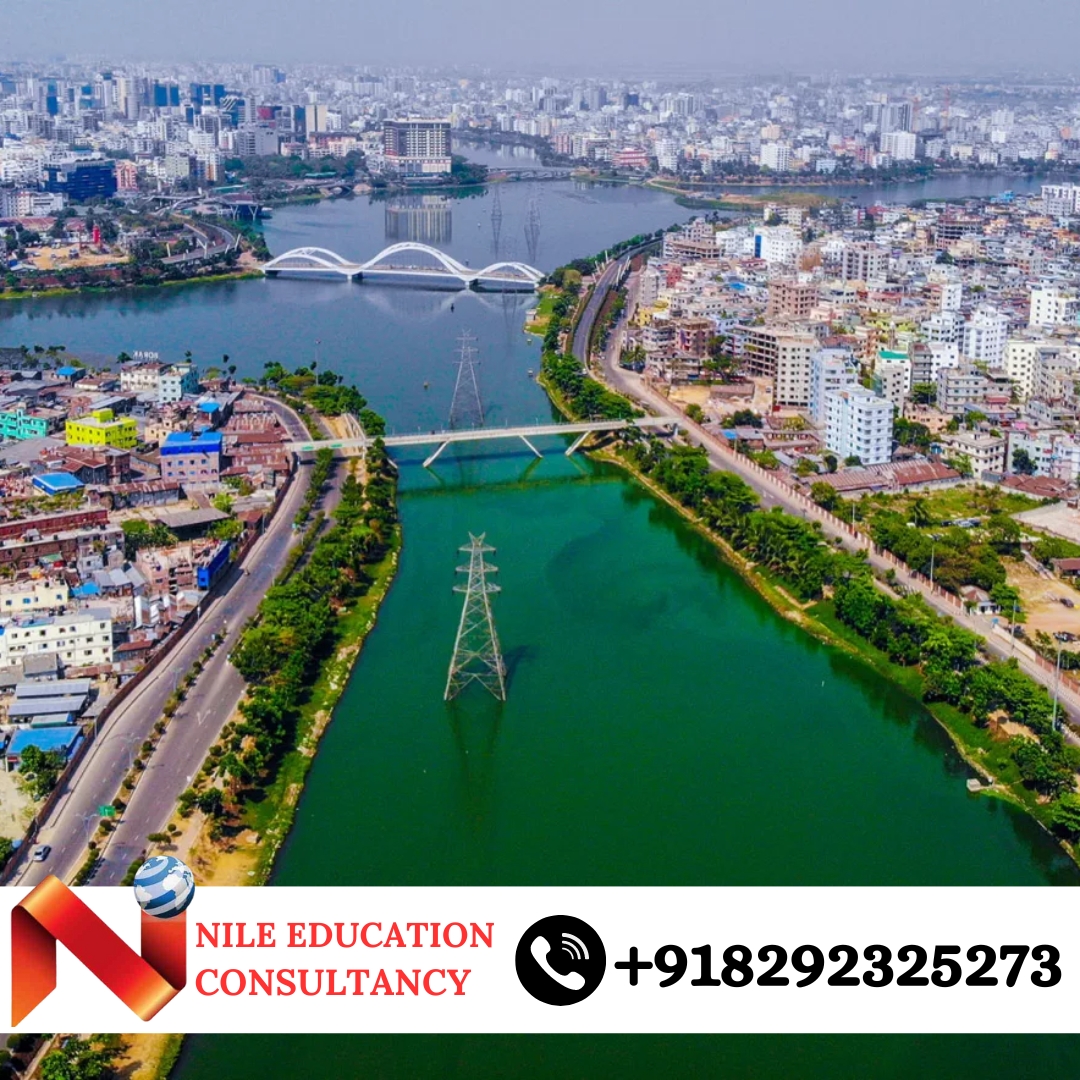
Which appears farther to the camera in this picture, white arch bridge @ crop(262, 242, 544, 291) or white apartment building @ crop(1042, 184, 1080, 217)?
white apartment building @ crop(1042, 184, 1080, 217)

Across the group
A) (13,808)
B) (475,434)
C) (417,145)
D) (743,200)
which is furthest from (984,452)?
(417,145)

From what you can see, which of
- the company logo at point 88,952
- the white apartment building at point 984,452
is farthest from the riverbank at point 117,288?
the company logo at point 88,952

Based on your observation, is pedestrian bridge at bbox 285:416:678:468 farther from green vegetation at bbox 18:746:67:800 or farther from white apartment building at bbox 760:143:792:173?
white apartment building at bbox 760:143:792:173

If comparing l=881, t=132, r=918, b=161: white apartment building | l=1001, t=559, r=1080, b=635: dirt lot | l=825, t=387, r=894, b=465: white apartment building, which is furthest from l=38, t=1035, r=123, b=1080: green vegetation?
l=881, t=132, r=918, b=161: white apartment building

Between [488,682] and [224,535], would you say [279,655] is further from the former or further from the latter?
[224,535]

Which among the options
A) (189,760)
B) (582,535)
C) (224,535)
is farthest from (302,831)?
(582,535)

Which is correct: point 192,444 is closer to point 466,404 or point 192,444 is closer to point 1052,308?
point 466,404

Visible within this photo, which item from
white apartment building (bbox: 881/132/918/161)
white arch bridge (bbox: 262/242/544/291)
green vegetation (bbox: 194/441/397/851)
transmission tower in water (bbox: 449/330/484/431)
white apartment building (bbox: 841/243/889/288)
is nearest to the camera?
green vegetation (bbox: 194/441/397/851)
